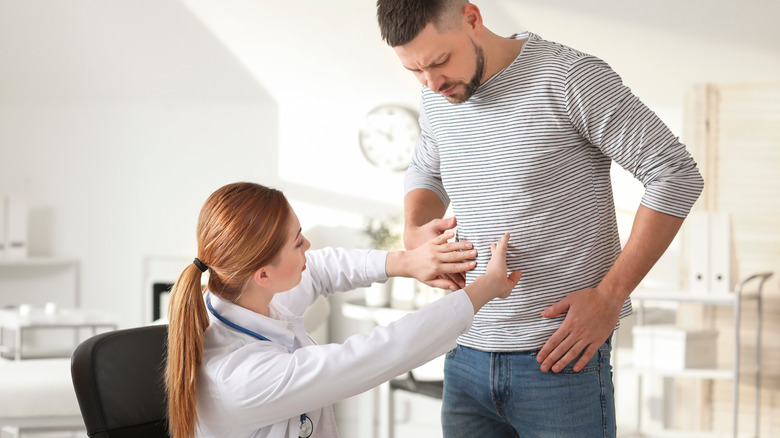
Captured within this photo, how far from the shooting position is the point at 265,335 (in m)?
1.28

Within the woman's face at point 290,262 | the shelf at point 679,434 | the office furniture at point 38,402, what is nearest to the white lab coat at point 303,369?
the woman's face at point 290,262

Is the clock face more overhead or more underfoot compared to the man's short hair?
more overhead

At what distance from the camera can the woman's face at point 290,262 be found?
129 centimetres

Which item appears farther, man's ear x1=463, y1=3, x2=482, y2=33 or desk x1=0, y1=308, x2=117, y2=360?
desk x1=0, y1=308, x2=117, y2=360

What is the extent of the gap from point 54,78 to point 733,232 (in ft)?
12.3

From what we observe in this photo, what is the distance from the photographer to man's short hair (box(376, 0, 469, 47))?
3.82 feet

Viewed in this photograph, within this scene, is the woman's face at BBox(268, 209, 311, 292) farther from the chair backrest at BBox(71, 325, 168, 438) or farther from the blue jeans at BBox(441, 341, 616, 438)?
the blue jeans at BBox(441, 341, 616, 438)

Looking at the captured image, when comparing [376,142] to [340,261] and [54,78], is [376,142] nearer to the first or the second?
[54,78]

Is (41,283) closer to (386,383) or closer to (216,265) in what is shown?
(386,383)

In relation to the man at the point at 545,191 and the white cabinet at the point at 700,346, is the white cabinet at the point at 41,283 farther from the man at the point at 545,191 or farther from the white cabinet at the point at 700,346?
the man at the point at 545,191

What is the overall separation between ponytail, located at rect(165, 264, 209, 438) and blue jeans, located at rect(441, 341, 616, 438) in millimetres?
447

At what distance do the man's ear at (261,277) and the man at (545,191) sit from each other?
1.11 ft

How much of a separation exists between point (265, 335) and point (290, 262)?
124 mm

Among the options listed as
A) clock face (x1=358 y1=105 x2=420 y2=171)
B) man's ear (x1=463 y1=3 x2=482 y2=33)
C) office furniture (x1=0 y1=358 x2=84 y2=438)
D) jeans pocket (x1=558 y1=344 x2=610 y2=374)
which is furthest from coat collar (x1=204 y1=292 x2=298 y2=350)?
clock face (x1=358 y1=105 x2=420 y2=171)
